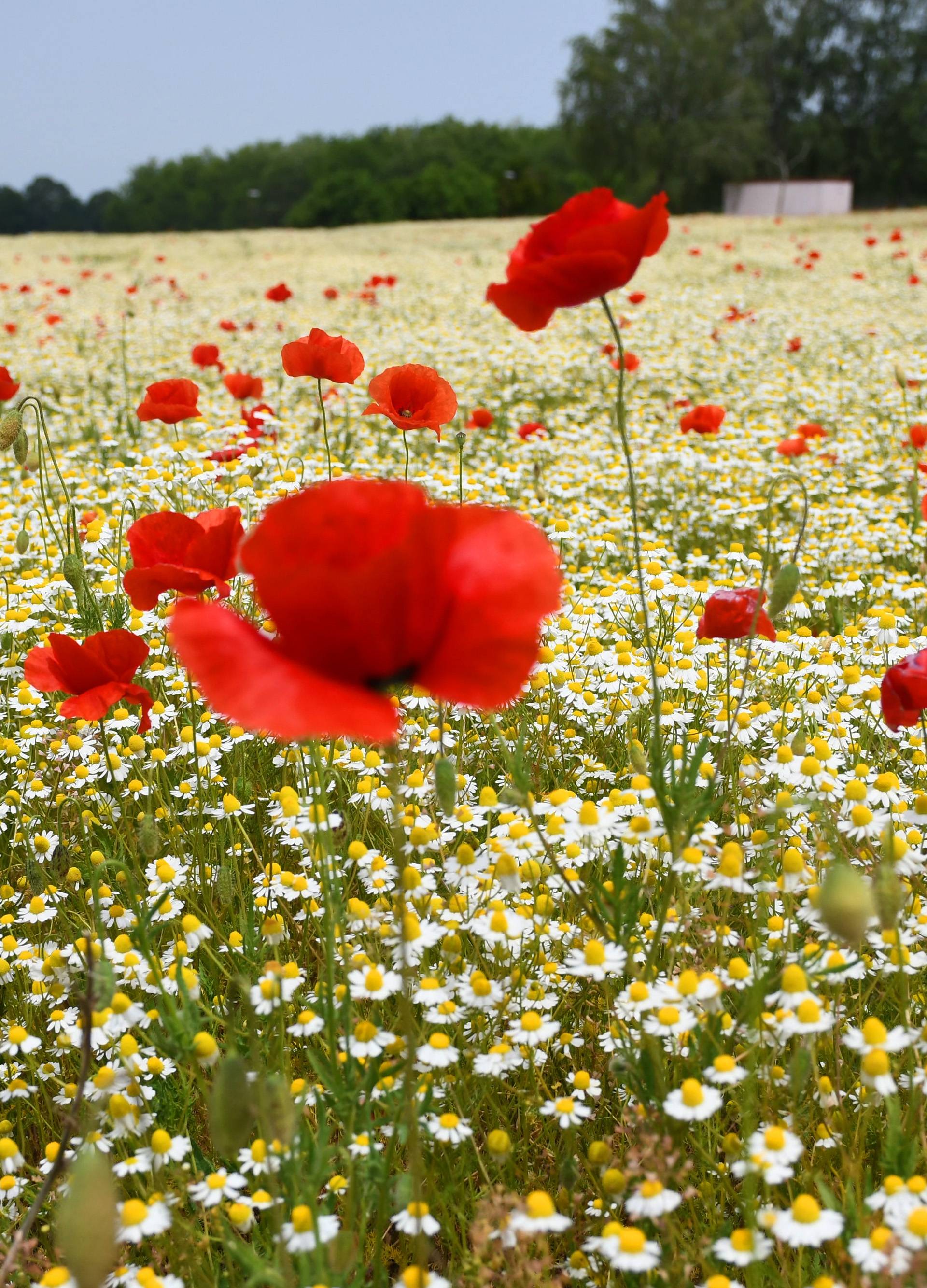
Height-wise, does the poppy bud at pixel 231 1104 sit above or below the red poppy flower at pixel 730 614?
below

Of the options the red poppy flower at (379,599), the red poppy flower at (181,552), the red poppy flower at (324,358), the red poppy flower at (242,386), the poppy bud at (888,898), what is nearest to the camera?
the red poppy flower at (379,599)

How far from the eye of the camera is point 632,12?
49.6 m

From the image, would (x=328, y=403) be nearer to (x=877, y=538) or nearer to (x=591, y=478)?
(x=591, y=478)

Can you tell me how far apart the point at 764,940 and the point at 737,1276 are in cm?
61

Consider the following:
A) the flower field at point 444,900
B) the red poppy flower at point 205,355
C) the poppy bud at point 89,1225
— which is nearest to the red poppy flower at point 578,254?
the flower field at point 444,900

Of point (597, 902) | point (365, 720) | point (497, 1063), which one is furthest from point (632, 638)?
point (365, 720)

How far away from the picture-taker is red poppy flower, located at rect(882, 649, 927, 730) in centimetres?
178

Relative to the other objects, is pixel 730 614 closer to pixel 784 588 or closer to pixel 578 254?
pixel 784 588

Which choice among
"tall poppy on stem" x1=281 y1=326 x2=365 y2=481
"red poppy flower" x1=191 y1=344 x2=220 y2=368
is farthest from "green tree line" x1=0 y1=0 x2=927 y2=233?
"tall poppy on stem" x1=281 y1=326 x2=365 y2=481

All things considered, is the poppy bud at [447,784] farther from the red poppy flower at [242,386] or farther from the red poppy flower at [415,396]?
the red poppy flower at [242,386]

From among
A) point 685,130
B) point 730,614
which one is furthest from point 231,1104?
point 685,130

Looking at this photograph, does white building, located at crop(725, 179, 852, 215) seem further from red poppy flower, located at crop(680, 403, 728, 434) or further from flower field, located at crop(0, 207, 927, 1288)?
flower field, located at crop(0, 207, 927, 1288)

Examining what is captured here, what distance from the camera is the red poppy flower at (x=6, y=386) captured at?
340 cm

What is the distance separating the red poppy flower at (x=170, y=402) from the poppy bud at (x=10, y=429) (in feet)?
1.95
